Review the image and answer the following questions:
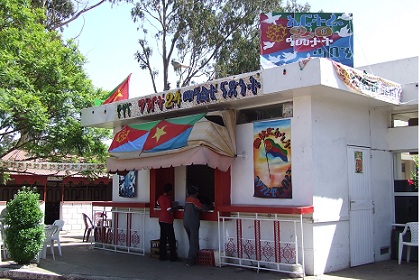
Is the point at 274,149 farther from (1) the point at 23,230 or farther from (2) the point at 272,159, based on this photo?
(1) the point at 23,230

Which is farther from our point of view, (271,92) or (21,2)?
(21,2)

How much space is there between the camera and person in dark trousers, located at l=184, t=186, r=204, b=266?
934cm

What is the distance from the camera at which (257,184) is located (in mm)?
9156

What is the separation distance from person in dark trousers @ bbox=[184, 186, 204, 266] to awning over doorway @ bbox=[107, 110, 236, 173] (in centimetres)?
89

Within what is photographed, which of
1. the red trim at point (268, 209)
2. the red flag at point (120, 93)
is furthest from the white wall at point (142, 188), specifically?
the red trim at point (268, 209)

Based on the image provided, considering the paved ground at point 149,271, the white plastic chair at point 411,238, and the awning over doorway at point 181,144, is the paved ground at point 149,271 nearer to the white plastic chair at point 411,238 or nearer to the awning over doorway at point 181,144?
the white plastic chair at point 411,238

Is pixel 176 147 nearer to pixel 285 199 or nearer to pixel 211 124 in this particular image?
pixel 211 124

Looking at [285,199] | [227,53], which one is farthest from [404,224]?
[227,53]

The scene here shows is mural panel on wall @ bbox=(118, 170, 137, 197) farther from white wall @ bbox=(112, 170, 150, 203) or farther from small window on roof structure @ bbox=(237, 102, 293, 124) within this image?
small window on roof structure @ bbox=(237, 102, 293, 124)

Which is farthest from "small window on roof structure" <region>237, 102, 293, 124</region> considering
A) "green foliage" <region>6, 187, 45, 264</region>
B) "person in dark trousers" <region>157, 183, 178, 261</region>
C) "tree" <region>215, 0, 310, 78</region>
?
"tree" <region>215, 0, 310, 78</region>

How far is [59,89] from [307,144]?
9.13 m

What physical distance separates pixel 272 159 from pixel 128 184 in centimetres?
474

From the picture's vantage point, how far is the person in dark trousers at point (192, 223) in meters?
9.34

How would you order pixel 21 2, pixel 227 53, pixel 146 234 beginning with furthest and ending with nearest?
pixel 227 53 → pixel 21 2 → pixel 146 234
